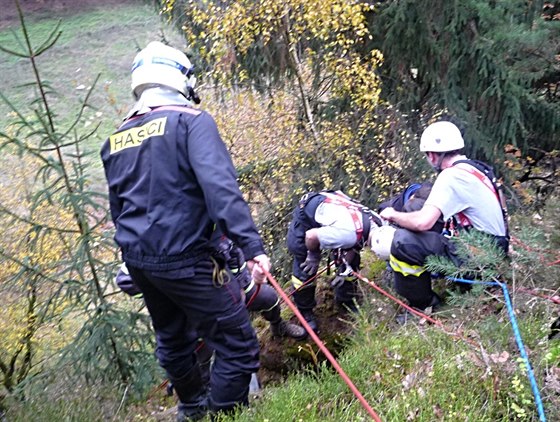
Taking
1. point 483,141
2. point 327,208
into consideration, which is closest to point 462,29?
point 483,141

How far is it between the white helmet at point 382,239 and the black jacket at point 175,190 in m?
1.92

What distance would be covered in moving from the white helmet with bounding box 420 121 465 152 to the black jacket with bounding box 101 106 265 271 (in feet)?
6.75

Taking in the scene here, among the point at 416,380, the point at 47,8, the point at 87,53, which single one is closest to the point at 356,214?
the point at 416,380

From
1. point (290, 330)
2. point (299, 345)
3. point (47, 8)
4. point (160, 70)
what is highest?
point (160, 70)

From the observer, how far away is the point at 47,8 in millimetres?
36625

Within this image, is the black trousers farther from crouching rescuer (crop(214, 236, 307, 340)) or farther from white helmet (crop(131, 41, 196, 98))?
white helmet (crop(131, 41, 196, 98))

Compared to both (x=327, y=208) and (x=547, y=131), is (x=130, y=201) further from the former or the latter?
(x=547, y=131)

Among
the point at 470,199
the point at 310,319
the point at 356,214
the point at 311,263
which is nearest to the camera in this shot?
the point at 470,199

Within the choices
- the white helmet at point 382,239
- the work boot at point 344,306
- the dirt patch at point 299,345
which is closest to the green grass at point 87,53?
the dirt patch at point 299,345

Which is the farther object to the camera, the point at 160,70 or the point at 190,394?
the point at 190,394

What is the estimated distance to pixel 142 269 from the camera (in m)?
3.20

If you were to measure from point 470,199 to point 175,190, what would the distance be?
235 cm

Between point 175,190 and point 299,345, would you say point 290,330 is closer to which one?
point 299,345

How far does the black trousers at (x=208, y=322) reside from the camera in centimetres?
320
